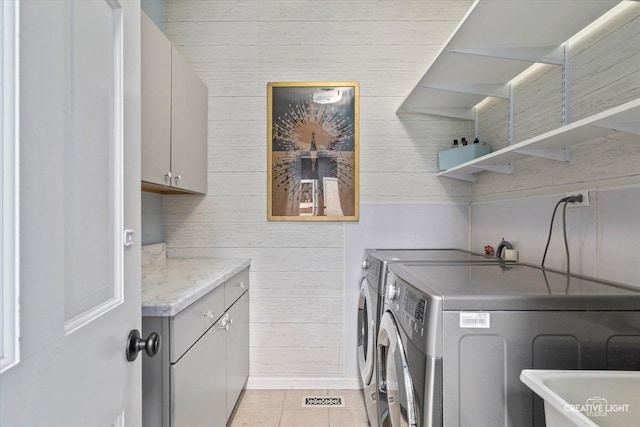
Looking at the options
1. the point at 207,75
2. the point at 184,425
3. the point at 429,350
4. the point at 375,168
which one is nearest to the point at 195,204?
the point at 207,75

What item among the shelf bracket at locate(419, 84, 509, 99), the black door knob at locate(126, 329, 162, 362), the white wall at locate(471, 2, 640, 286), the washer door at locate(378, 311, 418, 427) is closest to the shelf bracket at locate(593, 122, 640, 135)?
the white wall at locate(471, 2, 640, 286)

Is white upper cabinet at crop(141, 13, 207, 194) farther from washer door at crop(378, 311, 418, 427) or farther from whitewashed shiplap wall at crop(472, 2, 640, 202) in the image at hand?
whitewashed shiplap wall at crop(472, 2, 640, 202)

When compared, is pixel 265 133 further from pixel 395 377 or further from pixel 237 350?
pixel 395 377

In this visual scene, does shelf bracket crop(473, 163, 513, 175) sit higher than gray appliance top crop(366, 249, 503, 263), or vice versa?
shelf bracket crop(473, 163, 513, 175)

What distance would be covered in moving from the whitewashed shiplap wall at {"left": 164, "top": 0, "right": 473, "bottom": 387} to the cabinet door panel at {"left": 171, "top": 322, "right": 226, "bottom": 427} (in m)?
0.77

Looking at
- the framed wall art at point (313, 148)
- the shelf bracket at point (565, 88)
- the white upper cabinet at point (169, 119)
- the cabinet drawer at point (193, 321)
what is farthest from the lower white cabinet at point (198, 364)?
the shelf bracket at point (565, 88)

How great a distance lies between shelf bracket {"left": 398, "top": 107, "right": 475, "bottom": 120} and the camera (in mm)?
2459

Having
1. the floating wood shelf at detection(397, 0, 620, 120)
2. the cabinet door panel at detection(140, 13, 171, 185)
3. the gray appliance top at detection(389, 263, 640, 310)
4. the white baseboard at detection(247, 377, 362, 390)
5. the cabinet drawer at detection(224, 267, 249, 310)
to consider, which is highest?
the floating wood shelf at detection(397, 0, 620, 120)

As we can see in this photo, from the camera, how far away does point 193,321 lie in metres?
1.39

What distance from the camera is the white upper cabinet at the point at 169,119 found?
157cm

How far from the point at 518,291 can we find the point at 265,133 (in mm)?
1907

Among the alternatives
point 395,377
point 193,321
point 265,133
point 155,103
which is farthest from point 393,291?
point 265,133

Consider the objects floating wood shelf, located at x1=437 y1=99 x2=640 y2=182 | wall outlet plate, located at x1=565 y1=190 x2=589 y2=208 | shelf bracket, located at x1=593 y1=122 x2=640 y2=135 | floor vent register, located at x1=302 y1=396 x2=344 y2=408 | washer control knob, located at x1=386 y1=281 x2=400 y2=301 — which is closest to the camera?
floating wood shelf, located at x1=437 y1=99 x2=640 y2=182

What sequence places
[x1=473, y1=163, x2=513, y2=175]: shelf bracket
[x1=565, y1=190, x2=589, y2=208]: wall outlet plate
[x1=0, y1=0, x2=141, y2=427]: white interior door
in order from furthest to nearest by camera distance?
[x1=473, y1=163, x2=513, y2=175]: shelf bracket < [x1=565, y1=190, x2=589, y2=208]: wall outlet plate < [x1=0, y1=0, x2=141, y2=427]: white interior door
